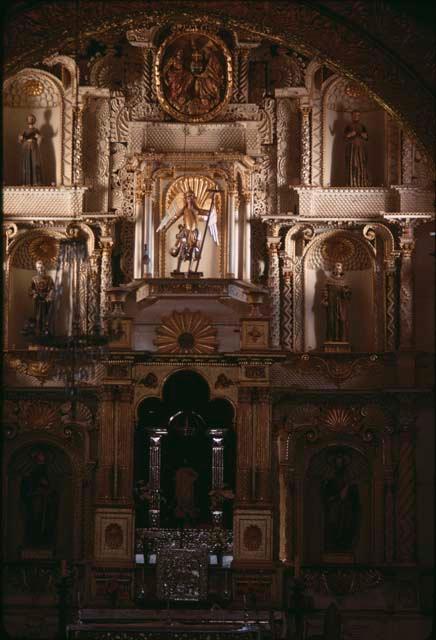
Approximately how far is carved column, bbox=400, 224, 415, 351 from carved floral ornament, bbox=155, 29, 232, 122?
4.19 meters

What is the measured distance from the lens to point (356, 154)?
25.6 meters

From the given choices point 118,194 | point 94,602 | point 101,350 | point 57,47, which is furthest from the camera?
point 118,194

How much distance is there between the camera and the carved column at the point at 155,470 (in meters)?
25.0

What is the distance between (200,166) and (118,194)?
64.3 inches

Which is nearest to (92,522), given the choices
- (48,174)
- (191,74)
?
(48,174)

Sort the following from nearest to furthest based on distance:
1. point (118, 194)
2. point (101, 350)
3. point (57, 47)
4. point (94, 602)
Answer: point (57, 47), point (101, 350), point (94, 602), point (118, 194)

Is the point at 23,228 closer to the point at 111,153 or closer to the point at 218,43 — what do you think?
the point at 111,153

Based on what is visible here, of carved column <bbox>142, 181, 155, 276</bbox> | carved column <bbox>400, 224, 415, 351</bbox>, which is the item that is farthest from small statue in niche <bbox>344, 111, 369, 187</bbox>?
carved column <bbox>142, 181, 155, 276</bbox>

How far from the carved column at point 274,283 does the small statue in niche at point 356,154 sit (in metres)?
1.75

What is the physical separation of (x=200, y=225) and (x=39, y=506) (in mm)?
5902

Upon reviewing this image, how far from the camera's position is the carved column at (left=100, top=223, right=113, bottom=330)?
83.8ft

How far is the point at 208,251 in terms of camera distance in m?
25.8

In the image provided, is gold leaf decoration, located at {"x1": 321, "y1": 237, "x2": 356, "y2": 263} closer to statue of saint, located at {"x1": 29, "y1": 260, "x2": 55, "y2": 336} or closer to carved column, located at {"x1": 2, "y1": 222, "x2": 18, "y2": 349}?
statue of saint, located at {"x1": 29, "y1": 260, "x2": 55, "y2": 336}

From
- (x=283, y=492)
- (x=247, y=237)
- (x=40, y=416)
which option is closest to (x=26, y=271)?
(x=40, y=416)
